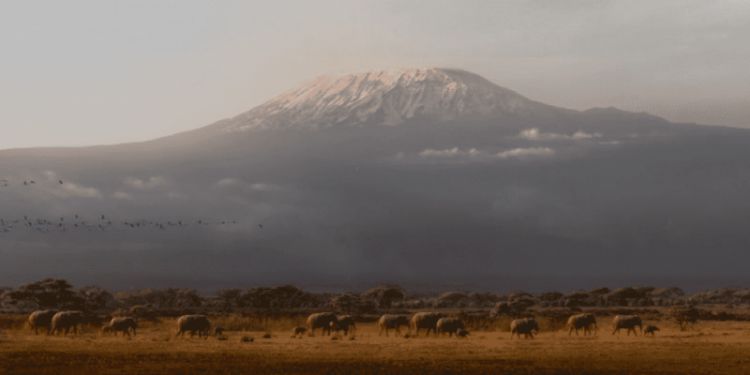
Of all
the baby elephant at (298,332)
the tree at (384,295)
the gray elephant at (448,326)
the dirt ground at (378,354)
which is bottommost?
the dirt ground at (378,354)

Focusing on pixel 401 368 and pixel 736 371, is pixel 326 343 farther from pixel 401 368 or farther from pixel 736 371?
pixel 736 371

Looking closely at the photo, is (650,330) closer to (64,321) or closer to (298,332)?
(298,332)

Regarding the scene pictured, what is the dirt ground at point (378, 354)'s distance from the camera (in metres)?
40.6

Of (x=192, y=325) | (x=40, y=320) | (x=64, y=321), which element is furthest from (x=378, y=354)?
(x=40, y=320)

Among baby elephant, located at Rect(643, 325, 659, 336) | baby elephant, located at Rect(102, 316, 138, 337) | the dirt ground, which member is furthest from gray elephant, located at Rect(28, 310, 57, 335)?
baby elephant, located at Rect(643, 325, 659, 336)

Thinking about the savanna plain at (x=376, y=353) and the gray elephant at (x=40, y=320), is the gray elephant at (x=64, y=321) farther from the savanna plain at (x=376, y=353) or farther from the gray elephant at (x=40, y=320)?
the gray elephant at (x=40, y=320)

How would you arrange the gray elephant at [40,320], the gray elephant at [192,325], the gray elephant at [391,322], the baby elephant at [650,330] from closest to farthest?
1. the gray elephant at [192,325]
2. the baby elephant at [650,330]
3. the gray elephant at [391,322]
4. the gray elephant at [40,320]

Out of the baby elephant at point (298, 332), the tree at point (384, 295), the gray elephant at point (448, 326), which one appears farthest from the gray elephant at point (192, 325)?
the tree at point (384, 295)

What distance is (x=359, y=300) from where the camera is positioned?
420ft

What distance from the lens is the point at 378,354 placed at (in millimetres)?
47875

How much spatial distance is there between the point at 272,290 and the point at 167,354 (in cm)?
9050

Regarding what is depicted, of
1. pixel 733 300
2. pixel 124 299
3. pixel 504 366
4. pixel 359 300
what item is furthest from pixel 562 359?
pixel 733 300

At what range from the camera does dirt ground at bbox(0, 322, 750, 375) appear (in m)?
40.6

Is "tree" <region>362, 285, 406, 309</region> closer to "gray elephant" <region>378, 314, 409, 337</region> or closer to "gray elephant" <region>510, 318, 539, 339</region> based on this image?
"gray elephant" <region>378, 314, 409, 337</region>
